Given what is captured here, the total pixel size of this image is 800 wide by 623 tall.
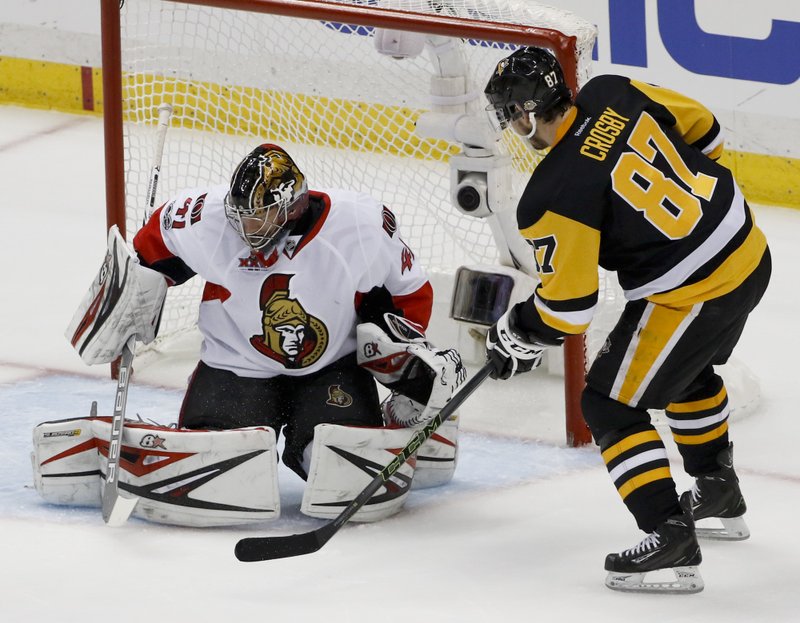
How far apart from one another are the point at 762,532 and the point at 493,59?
4.96 ft

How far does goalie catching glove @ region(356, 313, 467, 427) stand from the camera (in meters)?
3.31

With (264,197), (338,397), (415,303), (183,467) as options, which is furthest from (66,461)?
(415,303)

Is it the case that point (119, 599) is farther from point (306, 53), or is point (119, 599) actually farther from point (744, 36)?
point (744, 36)

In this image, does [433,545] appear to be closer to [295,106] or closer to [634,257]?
[634,257]

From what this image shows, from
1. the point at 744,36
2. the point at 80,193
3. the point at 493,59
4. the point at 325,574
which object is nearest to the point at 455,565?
the point at 325,574

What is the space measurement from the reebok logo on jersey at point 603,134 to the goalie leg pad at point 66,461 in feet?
4.00

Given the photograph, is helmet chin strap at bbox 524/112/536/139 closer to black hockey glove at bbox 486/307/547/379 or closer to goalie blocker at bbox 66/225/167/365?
black hockey glove at bbox 486/307/547/379

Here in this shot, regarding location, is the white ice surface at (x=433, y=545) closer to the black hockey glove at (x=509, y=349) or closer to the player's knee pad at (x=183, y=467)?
the player's knee pad at (x=183, y=467)

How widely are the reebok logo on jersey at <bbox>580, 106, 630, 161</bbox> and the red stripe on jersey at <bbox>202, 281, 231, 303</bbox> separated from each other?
96 cm

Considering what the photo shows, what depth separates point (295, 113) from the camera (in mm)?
4969

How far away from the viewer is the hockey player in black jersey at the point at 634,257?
2.76 m

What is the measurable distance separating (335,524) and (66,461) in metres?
0.61

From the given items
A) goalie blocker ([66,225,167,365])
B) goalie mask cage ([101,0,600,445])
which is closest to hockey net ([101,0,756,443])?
goalie mask cage ([101,0,600,445])

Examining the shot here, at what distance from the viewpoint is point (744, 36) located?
518 centimetres
